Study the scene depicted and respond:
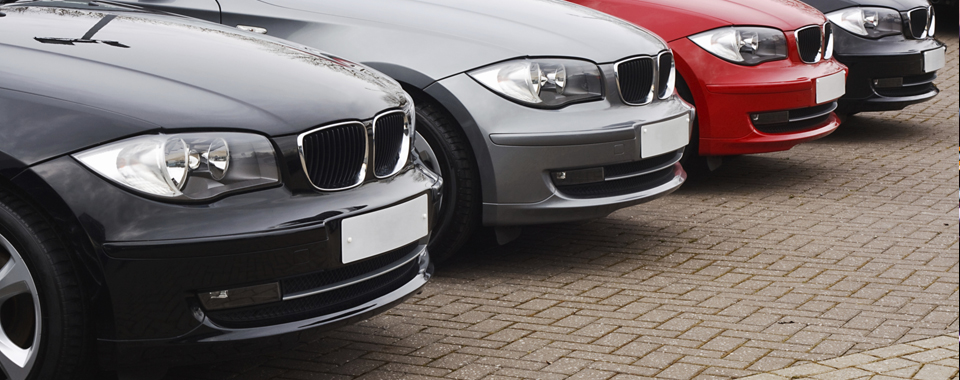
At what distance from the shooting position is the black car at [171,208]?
2785 millimetres

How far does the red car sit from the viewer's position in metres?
6.10

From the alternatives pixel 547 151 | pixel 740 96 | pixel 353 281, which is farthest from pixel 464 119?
pixel 740 96

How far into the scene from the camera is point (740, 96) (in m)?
6.08

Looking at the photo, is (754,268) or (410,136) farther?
(754,268)

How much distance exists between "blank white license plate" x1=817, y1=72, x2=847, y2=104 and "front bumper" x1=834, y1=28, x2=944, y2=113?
118 cm

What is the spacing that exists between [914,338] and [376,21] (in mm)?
2453

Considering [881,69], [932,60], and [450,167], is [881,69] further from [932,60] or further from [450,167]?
[450,167]

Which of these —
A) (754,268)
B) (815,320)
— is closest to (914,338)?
(815,320)

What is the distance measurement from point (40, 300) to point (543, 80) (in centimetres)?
231

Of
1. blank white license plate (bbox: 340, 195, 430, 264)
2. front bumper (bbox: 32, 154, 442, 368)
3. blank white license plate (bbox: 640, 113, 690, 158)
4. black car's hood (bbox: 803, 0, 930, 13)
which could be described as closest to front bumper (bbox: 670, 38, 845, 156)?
blank white license plate (bbox: 640, 113, 690, 158)

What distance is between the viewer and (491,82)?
14.6ft

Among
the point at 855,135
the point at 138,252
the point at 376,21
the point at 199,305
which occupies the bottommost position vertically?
the point at 855,135

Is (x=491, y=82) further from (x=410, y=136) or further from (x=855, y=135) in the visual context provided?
(x=855, y=135)

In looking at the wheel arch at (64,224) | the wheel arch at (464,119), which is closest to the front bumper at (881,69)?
the wheel arch at (464,119)
